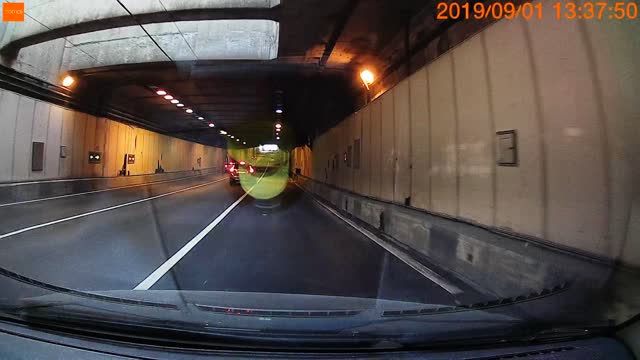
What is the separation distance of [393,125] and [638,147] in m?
7.80

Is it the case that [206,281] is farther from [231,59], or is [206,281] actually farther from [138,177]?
[138,177]

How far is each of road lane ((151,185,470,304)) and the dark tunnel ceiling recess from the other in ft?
15.7

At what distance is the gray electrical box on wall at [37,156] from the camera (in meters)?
18.2

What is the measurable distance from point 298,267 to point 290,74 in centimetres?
1013

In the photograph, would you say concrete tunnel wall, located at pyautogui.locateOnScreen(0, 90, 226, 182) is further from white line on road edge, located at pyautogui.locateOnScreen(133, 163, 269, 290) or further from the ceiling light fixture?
white line on road edge, located at pyautogui.locateOnScreen(133, 163, 269, 290)

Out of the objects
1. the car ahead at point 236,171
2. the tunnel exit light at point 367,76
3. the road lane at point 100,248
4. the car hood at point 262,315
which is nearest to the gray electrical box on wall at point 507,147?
the car hood at point 262,315

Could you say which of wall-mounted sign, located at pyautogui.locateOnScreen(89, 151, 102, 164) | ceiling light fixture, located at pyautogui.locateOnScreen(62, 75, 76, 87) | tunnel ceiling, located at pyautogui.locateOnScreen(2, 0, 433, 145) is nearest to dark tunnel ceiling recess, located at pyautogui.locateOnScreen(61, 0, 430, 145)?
tunnel ceiling, located at pyautogui.locateOnScreen(2, 0, 433, 145)

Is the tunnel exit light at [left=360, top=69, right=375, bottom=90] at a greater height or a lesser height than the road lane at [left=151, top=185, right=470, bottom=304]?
greater

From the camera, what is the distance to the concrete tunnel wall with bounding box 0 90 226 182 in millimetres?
16531

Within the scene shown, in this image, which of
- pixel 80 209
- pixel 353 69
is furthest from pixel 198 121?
pixel 353 69

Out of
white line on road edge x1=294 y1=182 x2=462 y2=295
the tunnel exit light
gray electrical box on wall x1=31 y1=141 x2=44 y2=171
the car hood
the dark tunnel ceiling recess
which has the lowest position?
white line on road edge x1=294 y1=182 x2=462 y2=295

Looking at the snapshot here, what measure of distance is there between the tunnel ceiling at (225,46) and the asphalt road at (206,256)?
481 cm

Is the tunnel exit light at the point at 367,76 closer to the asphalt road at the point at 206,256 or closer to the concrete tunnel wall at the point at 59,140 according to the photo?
the asphalt road at the point at 206,256

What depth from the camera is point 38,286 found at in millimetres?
3986
